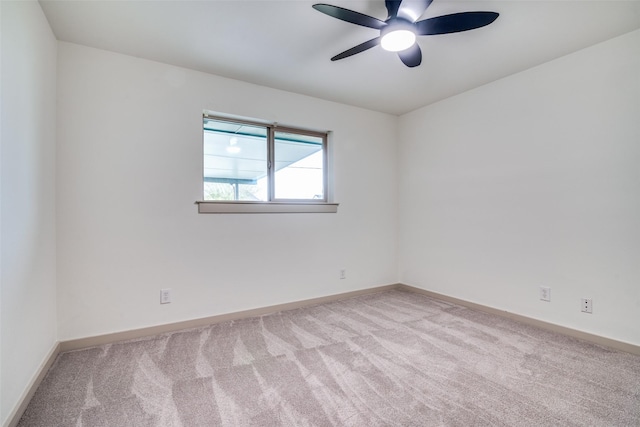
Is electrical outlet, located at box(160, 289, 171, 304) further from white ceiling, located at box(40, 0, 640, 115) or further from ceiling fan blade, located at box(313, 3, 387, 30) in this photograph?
ceiling fan blade, located at box(313, 3, 387, 30)

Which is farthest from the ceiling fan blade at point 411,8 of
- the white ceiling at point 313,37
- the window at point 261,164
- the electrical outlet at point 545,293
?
the electrical outlet at point 545,293

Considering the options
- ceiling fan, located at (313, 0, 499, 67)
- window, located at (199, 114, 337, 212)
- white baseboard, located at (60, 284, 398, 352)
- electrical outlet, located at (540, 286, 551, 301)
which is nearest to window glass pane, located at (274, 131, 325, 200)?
window, located at (199, 114, 337, 212)

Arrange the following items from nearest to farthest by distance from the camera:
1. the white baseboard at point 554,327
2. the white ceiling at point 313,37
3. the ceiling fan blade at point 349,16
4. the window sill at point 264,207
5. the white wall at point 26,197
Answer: the white wall at point 26,197 < the ceiling fan blade at point 349,16 < the white ceiling at point 313,37 < the white baseboard at point 554,327 < the window sill at point 264,207

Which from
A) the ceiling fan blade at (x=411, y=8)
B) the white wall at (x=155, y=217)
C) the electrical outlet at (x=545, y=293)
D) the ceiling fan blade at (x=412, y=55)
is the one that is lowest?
the electrical outlet at (x=545, y=293)

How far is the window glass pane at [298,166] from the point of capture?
3268 mm

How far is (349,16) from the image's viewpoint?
5.53 feet

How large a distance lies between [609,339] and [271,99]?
11.7ft

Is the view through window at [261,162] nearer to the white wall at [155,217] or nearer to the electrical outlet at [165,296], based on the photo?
the white wall at [155,217]

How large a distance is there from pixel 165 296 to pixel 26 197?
1.24m

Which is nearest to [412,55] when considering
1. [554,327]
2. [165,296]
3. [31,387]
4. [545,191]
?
[545,191]

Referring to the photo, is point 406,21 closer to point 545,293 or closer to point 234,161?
point 234,161

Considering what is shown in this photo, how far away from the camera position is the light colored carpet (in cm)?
151

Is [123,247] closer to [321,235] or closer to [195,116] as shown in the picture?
[195,116]

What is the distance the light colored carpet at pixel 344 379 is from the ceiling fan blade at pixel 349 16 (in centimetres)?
215
